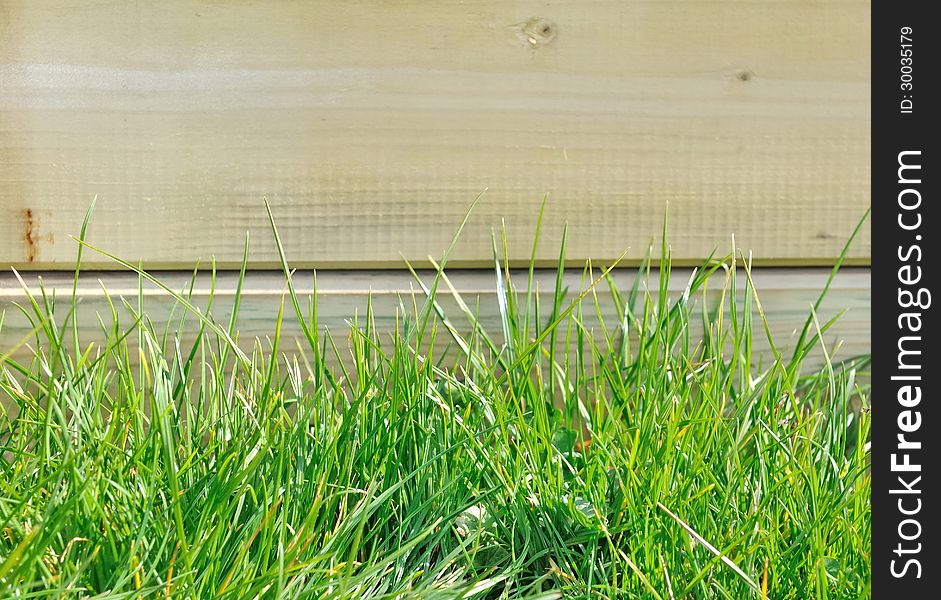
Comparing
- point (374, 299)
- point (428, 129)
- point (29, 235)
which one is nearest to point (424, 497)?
point (374, 299)

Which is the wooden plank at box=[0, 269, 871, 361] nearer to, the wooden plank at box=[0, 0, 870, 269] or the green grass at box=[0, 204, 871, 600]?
the wooden plank at box=[0, 0, 870, 269]

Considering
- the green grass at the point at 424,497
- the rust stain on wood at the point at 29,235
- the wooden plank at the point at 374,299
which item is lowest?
the green grass at the point at 424,497

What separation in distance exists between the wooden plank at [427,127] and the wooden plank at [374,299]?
24 mm

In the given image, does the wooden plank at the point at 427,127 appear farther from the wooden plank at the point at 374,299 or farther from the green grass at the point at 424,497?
the green grass at the point at 424,497

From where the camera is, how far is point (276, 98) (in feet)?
2.61

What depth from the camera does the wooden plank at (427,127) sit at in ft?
2.55

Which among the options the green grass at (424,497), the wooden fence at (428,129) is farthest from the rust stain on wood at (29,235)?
the green grass at (424,497)

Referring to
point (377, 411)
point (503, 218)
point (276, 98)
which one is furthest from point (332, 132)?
point (377, 411)

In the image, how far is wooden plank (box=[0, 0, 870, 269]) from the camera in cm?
78

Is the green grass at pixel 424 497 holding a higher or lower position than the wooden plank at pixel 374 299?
lower

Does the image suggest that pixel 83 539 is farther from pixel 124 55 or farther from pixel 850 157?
pixel 850 157

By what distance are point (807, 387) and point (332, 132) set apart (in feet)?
1.93

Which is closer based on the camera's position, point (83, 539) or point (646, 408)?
point (83, 539)

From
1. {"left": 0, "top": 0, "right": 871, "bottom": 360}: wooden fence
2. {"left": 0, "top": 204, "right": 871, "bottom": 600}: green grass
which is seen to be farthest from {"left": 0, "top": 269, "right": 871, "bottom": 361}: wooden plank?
{"left": 0, "top": 204, "right": 871, "bottom": 600}: green grass
